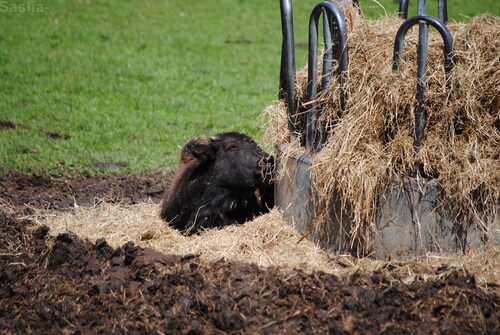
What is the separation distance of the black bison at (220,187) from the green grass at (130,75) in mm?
1279

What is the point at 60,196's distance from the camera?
26.0 feet

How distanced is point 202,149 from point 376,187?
2.20m

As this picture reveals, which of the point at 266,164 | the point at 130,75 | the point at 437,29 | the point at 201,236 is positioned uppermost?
the point at 437,29

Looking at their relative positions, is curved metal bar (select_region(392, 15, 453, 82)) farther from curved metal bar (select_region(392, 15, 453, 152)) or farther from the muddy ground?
the muddy ground

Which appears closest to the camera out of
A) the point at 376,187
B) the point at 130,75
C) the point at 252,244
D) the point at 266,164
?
the point at 376,187

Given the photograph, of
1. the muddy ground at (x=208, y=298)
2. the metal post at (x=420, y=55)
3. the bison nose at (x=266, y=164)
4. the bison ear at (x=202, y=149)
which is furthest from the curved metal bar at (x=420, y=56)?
the bison ear at (x=202, y=149)

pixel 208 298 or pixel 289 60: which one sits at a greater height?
pixel 289 60

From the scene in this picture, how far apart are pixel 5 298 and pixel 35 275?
35 centimetres

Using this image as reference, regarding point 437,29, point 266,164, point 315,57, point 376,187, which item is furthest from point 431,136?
point 266,164

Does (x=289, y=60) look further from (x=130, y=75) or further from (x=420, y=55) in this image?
(x=130, y=75)

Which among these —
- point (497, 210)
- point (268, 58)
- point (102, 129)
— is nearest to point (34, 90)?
point (102, 129)

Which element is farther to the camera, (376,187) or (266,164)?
(266,164)

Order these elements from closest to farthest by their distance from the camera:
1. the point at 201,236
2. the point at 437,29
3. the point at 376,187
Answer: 1. the point at 437,29
2. the point at 376,187
3. the point at 201,236

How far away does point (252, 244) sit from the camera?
577 centimetres
